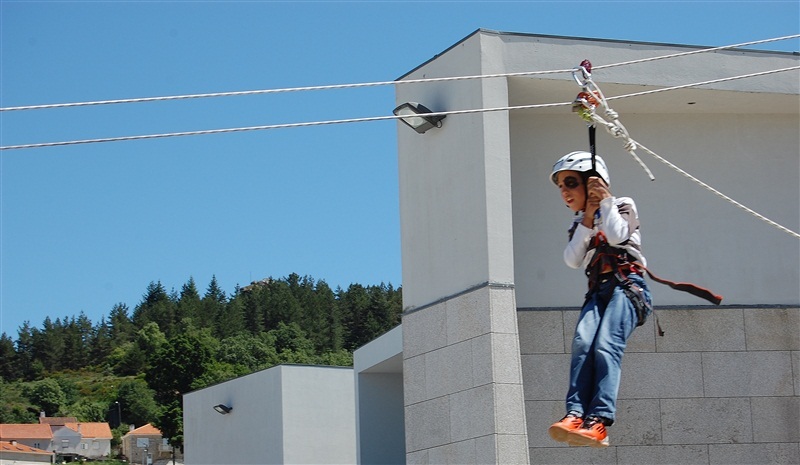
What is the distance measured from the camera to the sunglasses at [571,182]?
7.36 metres

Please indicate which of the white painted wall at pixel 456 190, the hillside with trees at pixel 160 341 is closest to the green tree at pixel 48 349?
the hillside with trees at pixel 160 341

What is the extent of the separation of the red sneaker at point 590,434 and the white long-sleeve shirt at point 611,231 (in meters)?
1.08

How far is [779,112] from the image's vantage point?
14773mm

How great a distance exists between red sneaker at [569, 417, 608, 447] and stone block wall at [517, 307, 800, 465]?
6628 mm

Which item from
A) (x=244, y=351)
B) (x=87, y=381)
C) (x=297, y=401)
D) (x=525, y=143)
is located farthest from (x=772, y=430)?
(x=87, y=381)

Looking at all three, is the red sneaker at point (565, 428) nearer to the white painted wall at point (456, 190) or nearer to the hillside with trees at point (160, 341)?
the white painted wall at point (456, 190)

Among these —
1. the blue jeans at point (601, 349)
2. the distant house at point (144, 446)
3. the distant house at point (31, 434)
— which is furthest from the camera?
the distant house at point (31, 434)

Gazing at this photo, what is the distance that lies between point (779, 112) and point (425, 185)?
4.59 metres

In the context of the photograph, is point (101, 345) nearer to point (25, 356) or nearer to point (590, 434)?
point (25, 356)

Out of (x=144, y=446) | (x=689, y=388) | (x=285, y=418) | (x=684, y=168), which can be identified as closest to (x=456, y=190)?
(x=684, y=168)

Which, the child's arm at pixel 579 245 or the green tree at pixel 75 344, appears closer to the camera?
the child's arm at pixel 579 245

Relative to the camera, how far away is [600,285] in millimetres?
7301

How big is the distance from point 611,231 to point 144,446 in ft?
321

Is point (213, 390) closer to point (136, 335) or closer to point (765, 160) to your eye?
point (765, 160)
